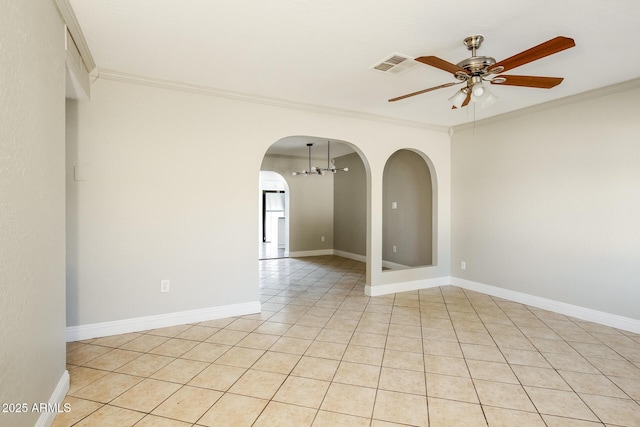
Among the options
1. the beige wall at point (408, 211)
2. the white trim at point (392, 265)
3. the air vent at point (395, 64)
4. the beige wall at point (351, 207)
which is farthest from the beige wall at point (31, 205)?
the beige wall at point (351, 207)

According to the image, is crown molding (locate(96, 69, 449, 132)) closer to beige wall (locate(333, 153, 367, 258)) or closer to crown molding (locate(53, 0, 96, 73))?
crown molding (locate(53, 0, 96, 73))

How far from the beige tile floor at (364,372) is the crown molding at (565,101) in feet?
7.96

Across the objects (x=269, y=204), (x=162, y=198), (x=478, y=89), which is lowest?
(x=162, y=198)

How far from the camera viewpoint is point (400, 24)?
2277 mm

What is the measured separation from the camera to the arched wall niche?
554cm

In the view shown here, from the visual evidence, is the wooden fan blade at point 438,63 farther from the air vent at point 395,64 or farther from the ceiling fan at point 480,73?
the air vent at point 395,64

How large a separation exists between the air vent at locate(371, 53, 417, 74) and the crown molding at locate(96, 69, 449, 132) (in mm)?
1225

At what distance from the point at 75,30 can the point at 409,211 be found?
16.8 feet

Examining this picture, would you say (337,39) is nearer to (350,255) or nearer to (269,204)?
(350,255)

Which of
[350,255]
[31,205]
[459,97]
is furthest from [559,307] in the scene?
[31,205]

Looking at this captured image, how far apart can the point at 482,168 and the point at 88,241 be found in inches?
190

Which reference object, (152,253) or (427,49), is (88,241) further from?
(427,49)

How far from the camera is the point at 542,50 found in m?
1.93

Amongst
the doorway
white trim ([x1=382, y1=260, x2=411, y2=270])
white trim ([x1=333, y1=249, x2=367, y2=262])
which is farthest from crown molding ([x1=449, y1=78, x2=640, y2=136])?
the doorway
